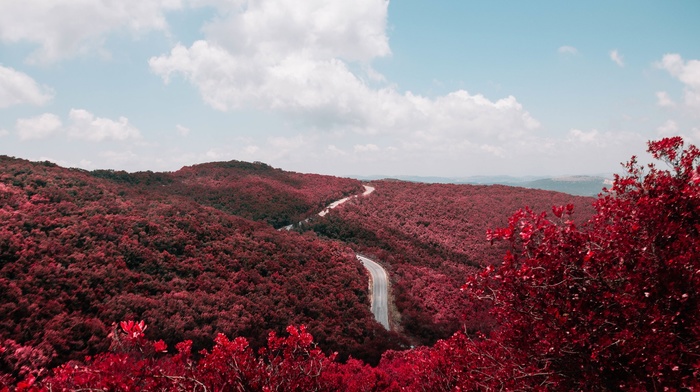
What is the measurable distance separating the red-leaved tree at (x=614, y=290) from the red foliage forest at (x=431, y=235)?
14.9 metres

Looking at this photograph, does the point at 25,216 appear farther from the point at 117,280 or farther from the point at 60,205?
the point at 117,280

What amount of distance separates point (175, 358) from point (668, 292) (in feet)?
26.8

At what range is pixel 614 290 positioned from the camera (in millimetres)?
4828

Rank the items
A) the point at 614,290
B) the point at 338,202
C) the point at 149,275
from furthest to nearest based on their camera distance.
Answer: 1. the point at 338,202
2. the point at 149,275
3. the point at 614,290

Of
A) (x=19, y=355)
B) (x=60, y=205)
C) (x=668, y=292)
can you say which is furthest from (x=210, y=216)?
(x=668, y=292)

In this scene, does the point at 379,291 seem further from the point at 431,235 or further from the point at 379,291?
the point at 431,235

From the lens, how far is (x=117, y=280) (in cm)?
1859

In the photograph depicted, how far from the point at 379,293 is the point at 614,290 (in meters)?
28.1

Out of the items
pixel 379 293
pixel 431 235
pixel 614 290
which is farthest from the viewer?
pixel 431 235

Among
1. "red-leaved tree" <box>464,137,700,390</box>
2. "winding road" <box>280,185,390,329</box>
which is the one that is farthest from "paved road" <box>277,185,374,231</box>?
"red-leaved tree" <box>464,137,700,390</box>

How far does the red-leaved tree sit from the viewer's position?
420 cm

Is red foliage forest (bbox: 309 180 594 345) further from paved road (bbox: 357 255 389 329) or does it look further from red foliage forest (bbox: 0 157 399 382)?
red foliage forest (bbox: 0 157 399 382)

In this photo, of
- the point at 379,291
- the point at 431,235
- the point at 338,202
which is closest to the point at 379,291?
the point at 379,291

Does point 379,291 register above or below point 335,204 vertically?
below
